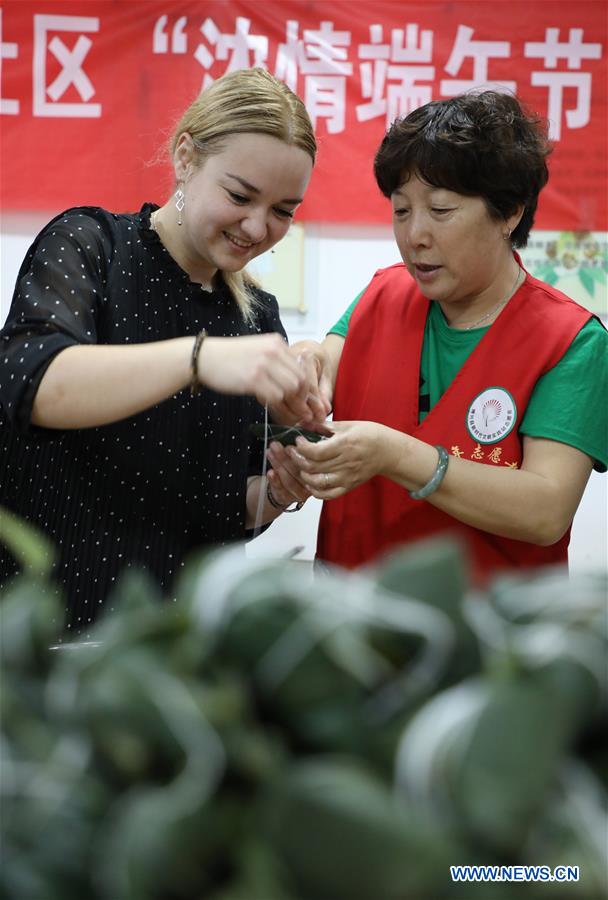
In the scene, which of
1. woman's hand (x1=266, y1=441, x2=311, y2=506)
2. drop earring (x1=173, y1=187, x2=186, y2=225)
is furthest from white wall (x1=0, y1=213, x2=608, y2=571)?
drop earring (x1=173, y1=187, x2=186, y2=225)

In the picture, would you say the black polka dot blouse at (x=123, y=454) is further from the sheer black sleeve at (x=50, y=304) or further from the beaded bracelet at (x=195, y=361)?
the beaded bracelet at (x=195, y=361)

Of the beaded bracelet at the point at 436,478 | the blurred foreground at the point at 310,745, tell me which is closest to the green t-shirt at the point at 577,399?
the beaded bracelet at the point at 436,478

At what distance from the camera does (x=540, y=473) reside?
135cm

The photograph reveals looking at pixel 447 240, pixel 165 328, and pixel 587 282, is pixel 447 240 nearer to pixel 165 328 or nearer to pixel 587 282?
pixel 165 328

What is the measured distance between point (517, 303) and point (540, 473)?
29 cm

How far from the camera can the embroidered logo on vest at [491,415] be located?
4.58 ft

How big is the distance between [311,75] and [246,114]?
1617 mm

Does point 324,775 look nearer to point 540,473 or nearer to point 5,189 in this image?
point 540,473

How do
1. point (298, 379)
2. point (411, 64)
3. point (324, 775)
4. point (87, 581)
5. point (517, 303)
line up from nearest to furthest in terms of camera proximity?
1. point (324, 775)
2. point (298, 379)
3. point (87, 581)
4. point (517, 303)
5. point (411, 64)

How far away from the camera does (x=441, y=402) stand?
1.44 meters

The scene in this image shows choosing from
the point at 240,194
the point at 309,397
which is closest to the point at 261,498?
the point at 309,397

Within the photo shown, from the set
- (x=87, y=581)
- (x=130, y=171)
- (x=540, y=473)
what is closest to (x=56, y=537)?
(x=87, y=581)

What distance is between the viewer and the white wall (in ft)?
9.52

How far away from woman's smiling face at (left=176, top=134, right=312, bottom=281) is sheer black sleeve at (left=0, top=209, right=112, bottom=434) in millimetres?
A: 147
